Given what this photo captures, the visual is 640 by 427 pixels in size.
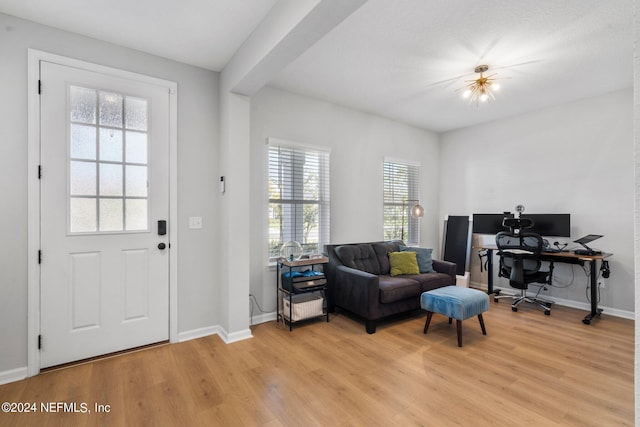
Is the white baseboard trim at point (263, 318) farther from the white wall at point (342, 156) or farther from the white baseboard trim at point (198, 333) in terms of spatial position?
the white baseboard trim at point (198, 333)

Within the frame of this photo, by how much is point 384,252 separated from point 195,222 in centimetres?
250

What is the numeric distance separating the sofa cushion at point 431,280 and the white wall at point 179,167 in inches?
95.1

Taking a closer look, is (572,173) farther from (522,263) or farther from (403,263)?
(403,263)

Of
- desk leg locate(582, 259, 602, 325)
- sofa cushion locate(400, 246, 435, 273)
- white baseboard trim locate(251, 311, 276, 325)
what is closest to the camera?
white baseboard trim locate(251, 311, 276, 325)

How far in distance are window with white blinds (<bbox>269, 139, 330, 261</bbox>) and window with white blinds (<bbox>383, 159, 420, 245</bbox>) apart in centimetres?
127

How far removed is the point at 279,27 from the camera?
6.81 ft

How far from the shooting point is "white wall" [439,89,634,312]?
3.70 metres

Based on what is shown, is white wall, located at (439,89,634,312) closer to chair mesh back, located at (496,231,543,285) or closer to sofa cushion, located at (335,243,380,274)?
chair mesh back, located at (496,231,543,285)

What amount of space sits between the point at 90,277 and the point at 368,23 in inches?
123

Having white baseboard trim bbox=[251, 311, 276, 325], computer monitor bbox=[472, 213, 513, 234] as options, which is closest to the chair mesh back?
computer monitor bbox=[472, 213, 513, 234]

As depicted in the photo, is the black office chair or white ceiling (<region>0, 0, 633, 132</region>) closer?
white ceiling (<region>0, 0, 633, 132</region>)

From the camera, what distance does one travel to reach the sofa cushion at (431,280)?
366cm

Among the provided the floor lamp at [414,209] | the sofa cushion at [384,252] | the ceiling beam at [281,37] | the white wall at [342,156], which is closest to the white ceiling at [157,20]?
the ceiling beam at [281,37]

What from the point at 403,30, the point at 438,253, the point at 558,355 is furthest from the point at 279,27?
the point at 438,253
